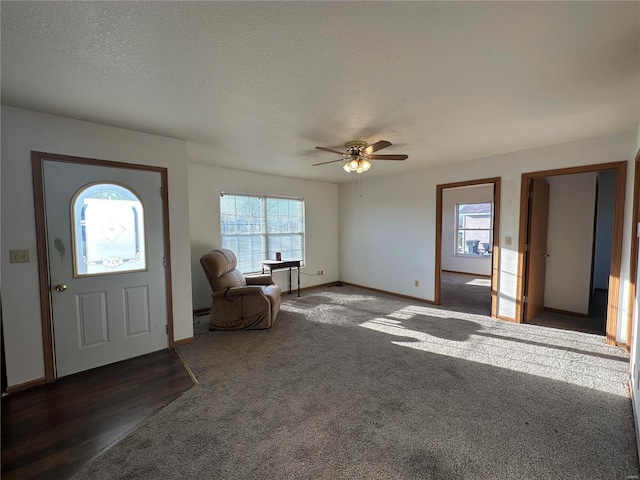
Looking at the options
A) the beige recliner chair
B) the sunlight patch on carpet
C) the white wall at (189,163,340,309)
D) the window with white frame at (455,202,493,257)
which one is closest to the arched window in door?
the beige recliner chair

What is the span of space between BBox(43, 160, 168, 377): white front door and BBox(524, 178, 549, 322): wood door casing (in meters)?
4.77

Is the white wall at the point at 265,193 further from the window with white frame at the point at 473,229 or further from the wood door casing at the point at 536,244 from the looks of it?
the window with white frame at the point at 473,229

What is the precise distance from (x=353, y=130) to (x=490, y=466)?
2819 millimetres

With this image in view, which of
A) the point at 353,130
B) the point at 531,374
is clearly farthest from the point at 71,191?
the point at 531,374

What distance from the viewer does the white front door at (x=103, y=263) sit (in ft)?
8.24

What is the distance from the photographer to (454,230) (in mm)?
7945

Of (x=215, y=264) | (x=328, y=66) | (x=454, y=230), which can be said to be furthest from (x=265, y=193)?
(x=454, y=230)

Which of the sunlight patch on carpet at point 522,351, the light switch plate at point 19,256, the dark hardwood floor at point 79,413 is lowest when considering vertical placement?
the dark hardwood floor at point 79,413

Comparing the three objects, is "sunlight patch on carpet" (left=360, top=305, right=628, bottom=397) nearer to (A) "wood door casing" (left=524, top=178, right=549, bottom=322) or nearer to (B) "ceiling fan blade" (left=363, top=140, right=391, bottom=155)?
(A) "wood door casing" (left=524, top=178, right=549, bottom=322)

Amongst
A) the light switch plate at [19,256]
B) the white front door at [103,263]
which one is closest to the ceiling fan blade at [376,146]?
the white front door at [103,263]

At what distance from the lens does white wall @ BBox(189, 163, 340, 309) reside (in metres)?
4.34

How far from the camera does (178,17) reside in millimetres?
1307

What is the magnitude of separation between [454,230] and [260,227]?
579 centimetres

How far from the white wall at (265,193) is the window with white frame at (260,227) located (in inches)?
5.3
